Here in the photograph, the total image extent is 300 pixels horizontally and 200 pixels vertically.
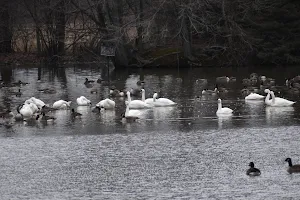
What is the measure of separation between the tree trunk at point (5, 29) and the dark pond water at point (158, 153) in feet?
78.5

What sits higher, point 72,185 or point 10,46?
point 10,46

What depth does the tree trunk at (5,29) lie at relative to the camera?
52312mm

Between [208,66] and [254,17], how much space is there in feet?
13.0

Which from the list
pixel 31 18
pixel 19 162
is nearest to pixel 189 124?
pixel 19 162

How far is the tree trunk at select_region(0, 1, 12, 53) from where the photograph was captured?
52.3 meters

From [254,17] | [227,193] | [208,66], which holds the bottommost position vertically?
[227,193]

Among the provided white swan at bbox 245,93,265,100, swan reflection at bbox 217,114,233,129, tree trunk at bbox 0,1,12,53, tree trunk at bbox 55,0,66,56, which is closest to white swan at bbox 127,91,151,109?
swan reflection at bbox 217,114,233,129

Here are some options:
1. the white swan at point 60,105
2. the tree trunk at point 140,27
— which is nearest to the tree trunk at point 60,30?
the tree trunk at point 140,27

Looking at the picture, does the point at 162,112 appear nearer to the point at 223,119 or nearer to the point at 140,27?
the point at 223,119

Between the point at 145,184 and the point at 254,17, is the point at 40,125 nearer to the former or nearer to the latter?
the point at 145,184

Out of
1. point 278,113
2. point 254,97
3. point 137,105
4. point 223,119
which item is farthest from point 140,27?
point 223,119

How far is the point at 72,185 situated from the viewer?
1534cm

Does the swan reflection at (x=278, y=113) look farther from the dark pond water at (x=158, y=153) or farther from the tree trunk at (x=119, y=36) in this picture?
the tree trunk at (x=119, y=36)

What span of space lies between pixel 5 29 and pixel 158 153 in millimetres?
36710
